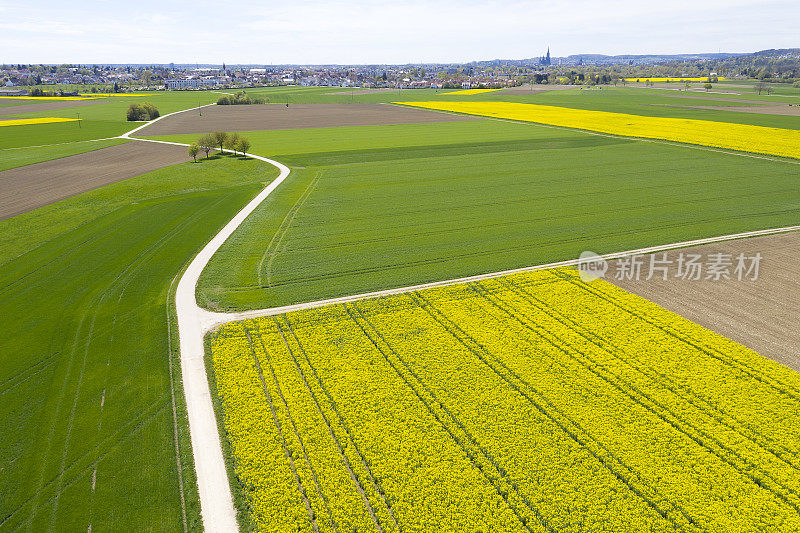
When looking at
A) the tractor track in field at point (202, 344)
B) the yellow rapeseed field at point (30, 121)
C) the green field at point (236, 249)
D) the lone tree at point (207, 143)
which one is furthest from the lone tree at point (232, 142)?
the yellow rapeseed field at point (30, 121)

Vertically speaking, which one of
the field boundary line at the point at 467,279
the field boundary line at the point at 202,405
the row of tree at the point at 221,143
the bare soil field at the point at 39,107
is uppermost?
the bare soil field at the point at 39,107

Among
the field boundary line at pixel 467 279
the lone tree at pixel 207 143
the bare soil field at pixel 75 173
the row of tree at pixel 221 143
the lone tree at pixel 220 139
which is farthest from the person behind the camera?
the lone tree at pixel 220 139

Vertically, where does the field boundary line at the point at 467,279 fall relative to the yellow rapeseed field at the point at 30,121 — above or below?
below

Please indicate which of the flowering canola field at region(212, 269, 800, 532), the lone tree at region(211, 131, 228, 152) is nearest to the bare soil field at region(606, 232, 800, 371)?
the flowering canola field at region(212, 269, 800, 532)

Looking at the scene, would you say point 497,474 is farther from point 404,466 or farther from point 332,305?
point 332,305

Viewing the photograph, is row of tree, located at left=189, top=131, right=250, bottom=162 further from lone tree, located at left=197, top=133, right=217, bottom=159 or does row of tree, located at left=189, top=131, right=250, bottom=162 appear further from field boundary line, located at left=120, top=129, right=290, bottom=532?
field boundary line, located at left=120, top=129, right=290, bottom=532

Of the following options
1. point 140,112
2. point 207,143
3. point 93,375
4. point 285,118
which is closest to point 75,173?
point 207,143

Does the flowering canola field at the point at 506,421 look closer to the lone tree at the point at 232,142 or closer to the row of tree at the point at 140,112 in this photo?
the lone tree at the point at 232,142
